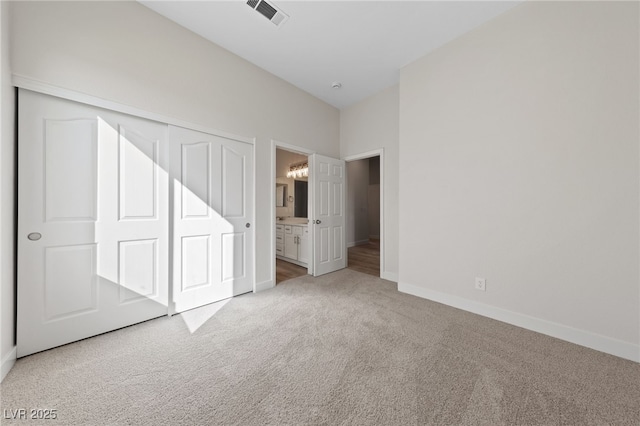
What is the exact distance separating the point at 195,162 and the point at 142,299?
1466 mm

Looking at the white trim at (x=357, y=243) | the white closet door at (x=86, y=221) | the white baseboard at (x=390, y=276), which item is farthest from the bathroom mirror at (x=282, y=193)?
the white closet door at (x=86, y=221)

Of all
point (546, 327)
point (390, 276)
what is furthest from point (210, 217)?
point (546, 327)

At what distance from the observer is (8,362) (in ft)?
4.93

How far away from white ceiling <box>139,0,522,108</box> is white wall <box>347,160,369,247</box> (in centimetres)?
357

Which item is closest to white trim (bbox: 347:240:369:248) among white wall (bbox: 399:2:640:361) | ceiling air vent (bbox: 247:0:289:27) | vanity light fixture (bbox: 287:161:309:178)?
vanity light fixture (bbox: 287:161:309:178)

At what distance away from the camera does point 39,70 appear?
66.1 inches

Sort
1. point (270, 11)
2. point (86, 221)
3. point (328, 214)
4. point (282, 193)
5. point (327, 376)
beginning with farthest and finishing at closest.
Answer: point (282, 193), point (328, 214), point (270, 11), point (86, 221), point (327, 376)

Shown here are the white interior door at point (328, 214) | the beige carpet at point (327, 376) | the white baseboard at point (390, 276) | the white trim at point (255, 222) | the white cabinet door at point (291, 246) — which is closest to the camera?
the beige carpet at point (327, 376)

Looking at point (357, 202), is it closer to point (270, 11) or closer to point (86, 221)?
point (270, 11)

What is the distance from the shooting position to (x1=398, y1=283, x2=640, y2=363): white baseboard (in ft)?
5.58

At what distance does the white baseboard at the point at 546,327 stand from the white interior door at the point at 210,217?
7.95 ft

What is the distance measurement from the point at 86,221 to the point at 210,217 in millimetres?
998

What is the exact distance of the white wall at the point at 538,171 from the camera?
172 centimetres

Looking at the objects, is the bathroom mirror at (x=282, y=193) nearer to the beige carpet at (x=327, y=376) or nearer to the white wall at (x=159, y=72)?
the white wall at (x=159, y=72)
